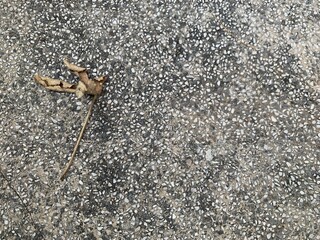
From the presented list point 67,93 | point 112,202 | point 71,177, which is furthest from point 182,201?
point 67,93

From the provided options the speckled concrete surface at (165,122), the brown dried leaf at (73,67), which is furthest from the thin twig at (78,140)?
the brown dried leaf at (73,67)

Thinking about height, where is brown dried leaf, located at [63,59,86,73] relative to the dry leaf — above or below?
above

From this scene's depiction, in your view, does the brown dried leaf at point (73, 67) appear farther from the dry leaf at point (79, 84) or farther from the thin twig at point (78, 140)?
the thin twig at point (78, 140)

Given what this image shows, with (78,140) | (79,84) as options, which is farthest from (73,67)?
(78,140)

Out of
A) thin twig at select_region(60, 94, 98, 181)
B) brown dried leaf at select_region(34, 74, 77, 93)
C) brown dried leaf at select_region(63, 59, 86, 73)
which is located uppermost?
brown dried leaf at select_region(63, 59, 86, 73)

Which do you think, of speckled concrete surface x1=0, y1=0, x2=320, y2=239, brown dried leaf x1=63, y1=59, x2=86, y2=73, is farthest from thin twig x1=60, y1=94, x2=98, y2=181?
brown dried leaf x1=63, y1=59, x2=86, y2=73

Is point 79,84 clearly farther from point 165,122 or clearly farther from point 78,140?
point 165,122

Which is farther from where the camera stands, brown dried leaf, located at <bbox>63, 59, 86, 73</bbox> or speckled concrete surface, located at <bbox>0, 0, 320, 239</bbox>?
brown dried leaf, located at <bbox>63, 59, 86, 73</bbox>

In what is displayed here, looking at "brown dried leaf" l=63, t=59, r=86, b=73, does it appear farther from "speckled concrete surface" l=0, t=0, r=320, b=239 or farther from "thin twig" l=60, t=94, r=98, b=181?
"thin twig" l=60, t=94, r=98, b=181
